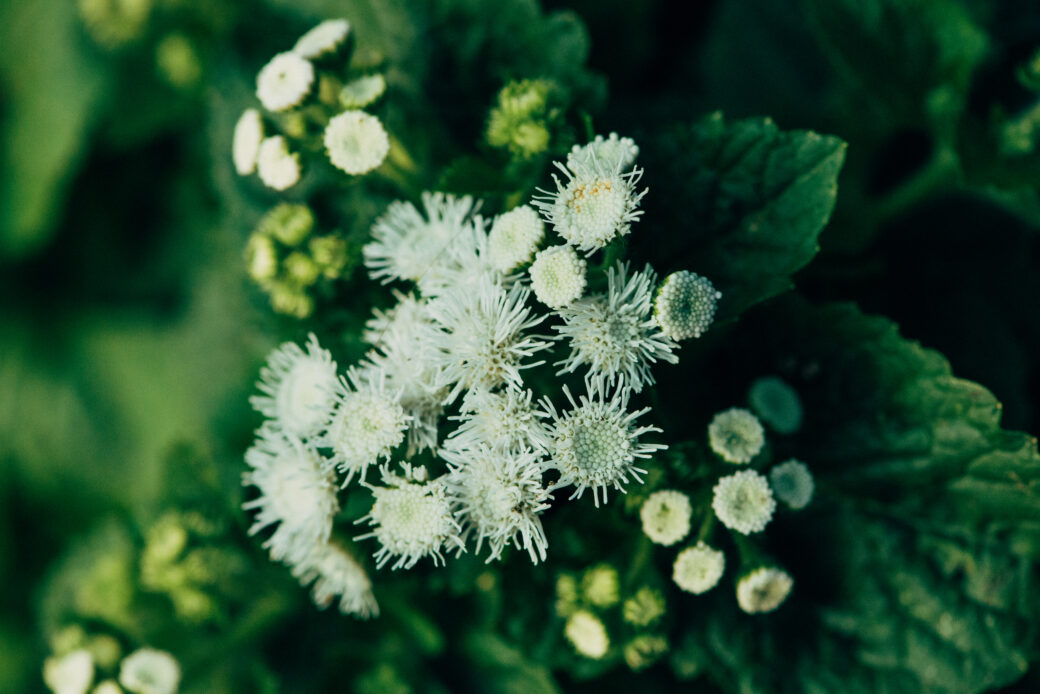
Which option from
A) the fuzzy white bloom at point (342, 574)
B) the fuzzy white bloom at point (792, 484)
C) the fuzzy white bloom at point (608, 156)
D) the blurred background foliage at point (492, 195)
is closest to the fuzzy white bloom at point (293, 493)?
the fuzzy white bloom at point (342, 574)

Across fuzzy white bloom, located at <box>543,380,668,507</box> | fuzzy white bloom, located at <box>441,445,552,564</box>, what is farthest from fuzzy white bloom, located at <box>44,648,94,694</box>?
fuzzy white bloom, located at <box>543,380,668,507</box>

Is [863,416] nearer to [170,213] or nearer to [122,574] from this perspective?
[122,574]

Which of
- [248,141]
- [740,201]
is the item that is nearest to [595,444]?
[740,201]

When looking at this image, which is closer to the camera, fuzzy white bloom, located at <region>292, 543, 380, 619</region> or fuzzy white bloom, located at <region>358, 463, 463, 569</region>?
fuzzy white bloom, located at <region>358, 463, 463, 569</region>

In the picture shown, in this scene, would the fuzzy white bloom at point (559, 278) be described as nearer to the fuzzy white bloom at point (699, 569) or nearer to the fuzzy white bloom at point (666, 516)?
the fuzzy white bloom at point (666, 516)

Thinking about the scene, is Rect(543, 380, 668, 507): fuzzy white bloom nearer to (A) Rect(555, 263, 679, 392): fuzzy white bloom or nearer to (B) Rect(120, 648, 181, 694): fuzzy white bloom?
(A) Rect(555, 263, 679, 392): fuzzy white bloom

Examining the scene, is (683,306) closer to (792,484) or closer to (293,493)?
(792,484)
